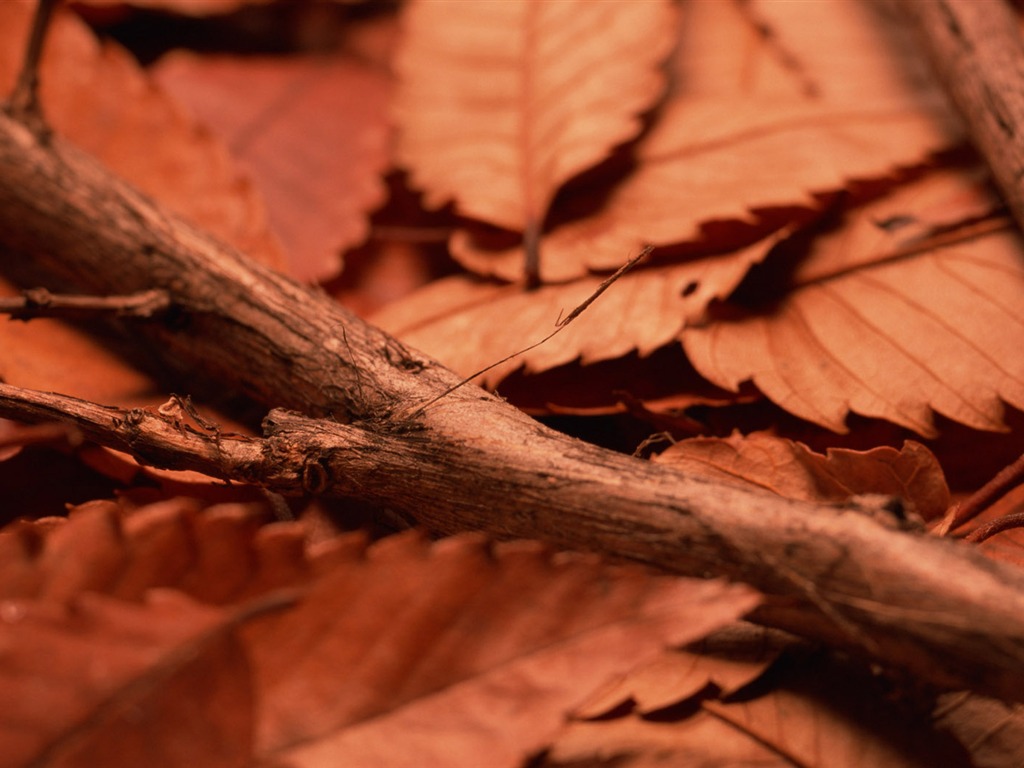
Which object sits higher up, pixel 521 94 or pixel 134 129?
pixel 134 129

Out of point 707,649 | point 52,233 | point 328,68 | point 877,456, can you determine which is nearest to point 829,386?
point 877,456

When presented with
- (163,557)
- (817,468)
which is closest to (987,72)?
(817,468)

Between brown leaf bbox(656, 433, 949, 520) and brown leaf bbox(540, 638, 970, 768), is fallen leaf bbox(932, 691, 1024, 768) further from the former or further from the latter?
brown leaf bbox(656, 433, 949, 520)

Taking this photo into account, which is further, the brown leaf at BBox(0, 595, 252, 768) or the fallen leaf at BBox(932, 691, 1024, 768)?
the fallen leaf at BBox(932, 691, 1024, 768)

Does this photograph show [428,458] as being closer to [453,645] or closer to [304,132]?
[453,645]

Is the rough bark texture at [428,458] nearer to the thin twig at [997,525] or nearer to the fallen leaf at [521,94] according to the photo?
the thin twig at [997,525]

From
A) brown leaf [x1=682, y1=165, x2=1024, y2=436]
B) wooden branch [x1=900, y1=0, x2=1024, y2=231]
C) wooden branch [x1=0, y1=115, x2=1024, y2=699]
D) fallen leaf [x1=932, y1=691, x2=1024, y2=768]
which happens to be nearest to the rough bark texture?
wooden branch [x1=0, y1=115, x2=1024, y2=699]

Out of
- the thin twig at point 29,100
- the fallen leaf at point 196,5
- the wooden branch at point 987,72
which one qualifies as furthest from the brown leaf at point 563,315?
the fallen leaf at point 196,5
